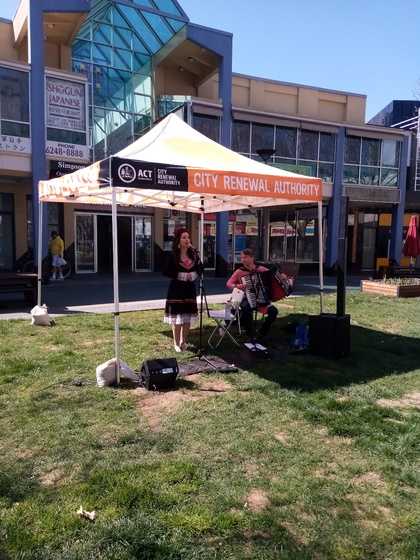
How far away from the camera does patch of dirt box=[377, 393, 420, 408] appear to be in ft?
14.3

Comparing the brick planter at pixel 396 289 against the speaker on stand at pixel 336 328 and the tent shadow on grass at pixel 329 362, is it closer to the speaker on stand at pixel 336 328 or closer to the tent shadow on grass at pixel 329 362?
the tent shadow on grass at pixel 329 362

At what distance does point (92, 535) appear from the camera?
2.38m

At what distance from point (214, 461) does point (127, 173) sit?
3.06m

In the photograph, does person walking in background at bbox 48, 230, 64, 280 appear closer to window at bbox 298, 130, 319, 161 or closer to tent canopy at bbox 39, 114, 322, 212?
tent canopy at bbox 39, 114, 322, 212

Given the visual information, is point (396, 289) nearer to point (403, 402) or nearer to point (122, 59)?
point (403, 402)

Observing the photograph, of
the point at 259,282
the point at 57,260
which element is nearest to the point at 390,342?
the point at 259,282

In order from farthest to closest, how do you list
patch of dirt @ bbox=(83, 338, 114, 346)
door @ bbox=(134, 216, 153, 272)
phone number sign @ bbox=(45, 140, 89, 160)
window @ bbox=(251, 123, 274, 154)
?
door @ bbox=(134, 216, 153, 272), window @ bbox=(251, 123, 274, 154), phone number sign @ bbox=(45, 140, 89, 160), patch of dirt @ bbox=(83, 338, 114, 346)

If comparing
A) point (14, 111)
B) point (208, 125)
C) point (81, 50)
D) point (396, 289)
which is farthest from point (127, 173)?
point (81, 50)

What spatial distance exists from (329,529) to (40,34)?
580 inches

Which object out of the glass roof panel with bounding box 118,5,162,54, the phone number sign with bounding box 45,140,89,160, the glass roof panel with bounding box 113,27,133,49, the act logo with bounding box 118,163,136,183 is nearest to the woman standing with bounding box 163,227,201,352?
the act logo with bounding box 118,163,136,183

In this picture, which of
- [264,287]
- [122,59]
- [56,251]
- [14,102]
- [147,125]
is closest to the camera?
[264,287]

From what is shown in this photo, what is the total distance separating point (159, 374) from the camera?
467cm

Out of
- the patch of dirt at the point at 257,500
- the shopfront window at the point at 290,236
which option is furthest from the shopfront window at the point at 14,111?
the patch of dirt at the point at 257,500

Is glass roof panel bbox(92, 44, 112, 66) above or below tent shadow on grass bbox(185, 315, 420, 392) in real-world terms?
above
